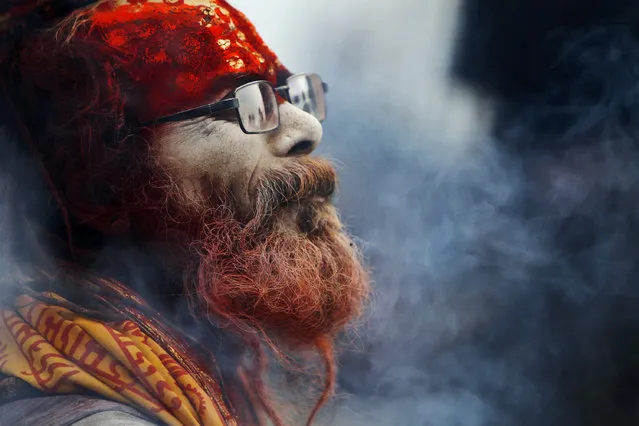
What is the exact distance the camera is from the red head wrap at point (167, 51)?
1887 millimetres

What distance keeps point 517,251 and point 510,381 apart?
1.40 feet

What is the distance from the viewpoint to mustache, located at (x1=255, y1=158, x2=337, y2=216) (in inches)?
79.7

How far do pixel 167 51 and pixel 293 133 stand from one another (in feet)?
1.35

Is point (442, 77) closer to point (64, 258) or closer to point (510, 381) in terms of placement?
point (510, 381)

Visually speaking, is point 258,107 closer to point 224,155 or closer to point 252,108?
point 252,108

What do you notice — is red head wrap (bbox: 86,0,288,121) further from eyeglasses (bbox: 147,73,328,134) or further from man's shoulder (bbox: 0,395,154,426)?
man's shoulder (bbox: 0,395,154,426)

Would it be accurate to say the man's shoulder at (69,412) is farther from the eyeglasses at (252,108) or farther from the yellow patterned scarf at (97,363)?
the eyeglasses at (252,108)

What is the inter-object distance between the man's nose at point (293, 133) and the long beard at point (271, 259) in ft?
0.15

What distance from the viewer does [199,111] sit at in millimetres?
1926

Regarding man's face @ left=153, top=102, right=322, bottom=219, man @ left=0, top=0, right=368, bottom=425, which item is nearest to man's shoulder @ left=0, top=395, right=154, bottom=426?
man @ left=0, top=0, right=368, bottom=425

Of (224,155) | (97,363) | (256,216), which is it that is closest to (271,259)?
(256,216)

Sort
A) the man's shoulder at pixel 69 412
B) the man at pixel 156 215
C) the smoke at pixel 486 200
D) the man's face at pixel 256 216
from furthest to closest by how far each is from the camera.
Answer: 1. the smoke at pixel 486 200
2. the man's face at pixel 256 216
3. the man at pixel 156 215
4. the man's shoulder at pixel 69 412

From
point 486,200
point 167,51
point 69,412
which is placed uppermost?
point 167,51

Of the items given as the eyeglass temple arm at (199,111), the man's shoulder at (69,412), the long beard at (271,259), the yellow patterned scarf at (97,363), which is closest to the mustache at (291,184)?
the long beard at (271,259)
